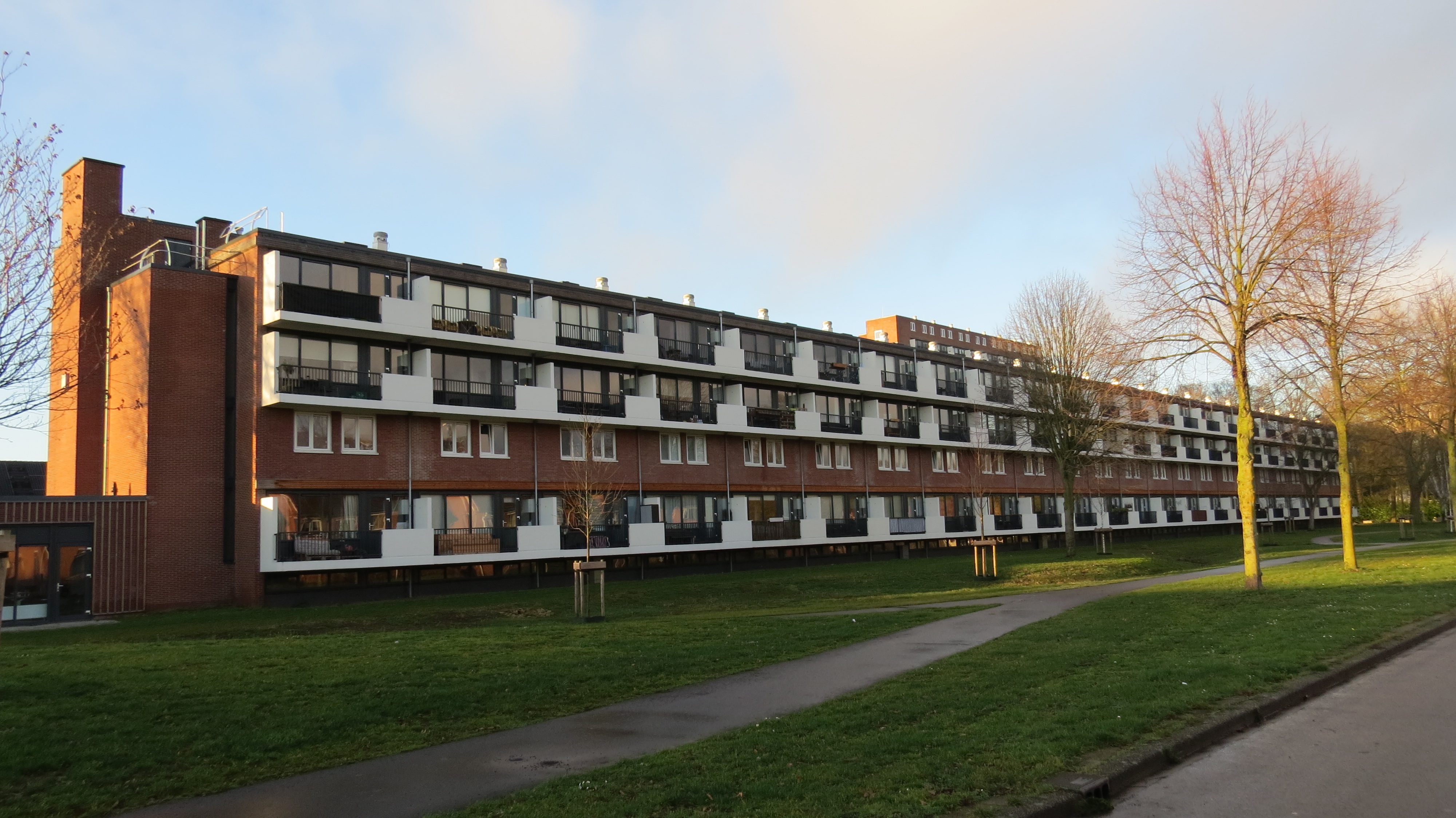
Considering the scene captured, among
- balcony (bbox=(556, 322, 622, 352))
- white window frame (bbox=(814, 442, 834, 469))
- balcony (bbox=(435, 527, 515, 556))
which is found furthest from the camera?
white window frame (bbox=(814, 442, 834, 469))

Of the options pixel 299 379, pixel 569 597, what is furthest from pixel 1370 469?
pixel 299 379

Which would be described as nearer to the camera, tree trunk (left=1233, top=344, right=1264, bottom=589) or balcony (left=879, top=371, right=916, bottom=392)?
tree trunk (left=1233, top=344, right=1264, bottom=589)

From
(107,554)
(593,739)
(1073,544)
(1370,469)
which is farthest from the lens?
(1370,469)

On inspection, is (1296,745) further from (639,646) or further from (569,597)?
(569,597)

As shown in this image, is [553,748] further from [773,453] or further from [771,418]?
[773,453]

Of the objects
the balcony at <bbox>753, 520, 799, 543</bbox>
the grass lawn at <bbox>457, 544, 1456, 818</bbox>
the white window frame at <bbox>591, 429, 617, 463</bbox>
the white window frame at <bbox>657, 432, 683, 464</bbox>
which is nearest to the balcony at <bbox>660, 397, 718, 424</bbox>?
the white window frame at <bbox>657, 432, 683, 464</bbox>

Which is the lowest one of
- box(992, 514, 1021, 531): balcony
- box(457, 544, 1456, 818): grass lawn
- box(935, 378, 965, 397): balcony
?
box(457, 544, 1456, 818): grass lawn

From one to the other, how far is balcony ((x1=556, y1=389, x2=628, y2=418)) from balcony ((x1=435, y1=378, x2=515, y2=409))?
81.6 inches

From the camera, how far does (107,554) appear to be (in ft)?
94.7

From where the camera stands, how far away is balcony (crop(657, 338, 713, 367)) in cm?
4253

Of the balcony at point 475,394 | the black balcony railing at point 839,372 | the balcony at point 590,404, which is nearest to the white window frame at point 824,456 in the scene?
the black balcony railing at point 839,372

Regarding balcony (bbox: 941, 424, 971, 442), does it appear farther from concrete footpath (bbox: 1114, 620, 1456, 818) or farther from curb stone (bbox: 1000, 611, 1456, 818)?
concrete footpath (bbox: 1114, 620, 1456, 818)

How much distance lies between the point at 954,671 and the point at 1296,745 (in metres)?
4.67

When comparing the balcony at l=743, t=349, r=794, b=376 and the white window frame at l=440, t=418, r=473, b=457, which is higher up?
the balcony at l=743, t=349, r=794, b=376
